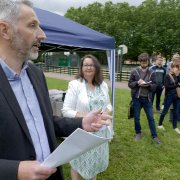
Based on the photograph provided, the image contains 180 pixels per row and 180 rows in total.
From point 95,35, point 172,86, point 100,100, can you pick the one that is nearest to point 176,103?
point 172,86

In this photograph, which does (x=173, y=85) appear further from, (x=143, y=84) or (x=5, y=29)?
(x=5, y=29)

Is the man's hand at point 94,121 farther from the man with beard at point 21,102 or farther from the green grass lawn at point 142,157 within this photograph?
the green grass lawn at point 142,157

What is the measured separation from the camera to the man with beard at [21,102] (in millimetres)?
1398

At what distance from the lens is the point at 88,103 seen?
348cm

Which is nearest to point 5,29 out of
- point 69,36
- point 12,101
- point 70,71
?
point 12,101

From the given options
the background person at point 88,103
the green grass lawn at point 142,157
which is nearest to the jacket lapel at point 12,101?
the background person at point 88,103

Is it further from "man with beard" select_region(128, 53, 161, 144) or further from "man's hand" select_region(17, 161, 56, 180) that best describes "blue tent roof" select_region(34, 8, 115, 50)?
"man's hand" select_region(17, 161, 56, 180)

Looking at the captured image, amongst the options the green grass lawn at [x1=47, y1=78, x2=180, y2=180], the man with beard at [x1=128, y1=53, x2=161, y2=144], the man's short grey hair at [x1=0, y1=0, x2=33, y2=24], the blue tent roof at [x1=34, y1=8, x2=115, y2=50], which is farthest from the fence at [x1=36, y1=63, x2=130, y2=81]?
the man's short grey hair at [x1=0, y1=0, x2=33, y2=24]

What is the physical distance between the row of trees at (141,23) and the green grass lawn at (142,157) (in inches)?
1159

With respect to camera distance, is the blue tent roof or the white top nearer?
the white top

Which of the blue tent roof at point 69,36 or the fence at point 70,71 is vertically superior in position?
the blue tent roof at point 69,36

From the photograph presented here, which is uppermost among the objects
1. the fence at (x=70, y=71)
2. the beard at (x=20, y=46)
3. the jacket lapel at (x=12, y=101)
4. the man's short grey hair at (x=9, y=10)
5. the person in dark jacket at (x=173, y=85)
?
the man's short grey hair at (x=9, y=10)

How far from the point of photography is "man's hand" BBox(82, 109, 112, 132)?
5.81 ft

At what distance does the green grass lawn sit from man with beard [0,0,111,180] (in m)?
2.83
